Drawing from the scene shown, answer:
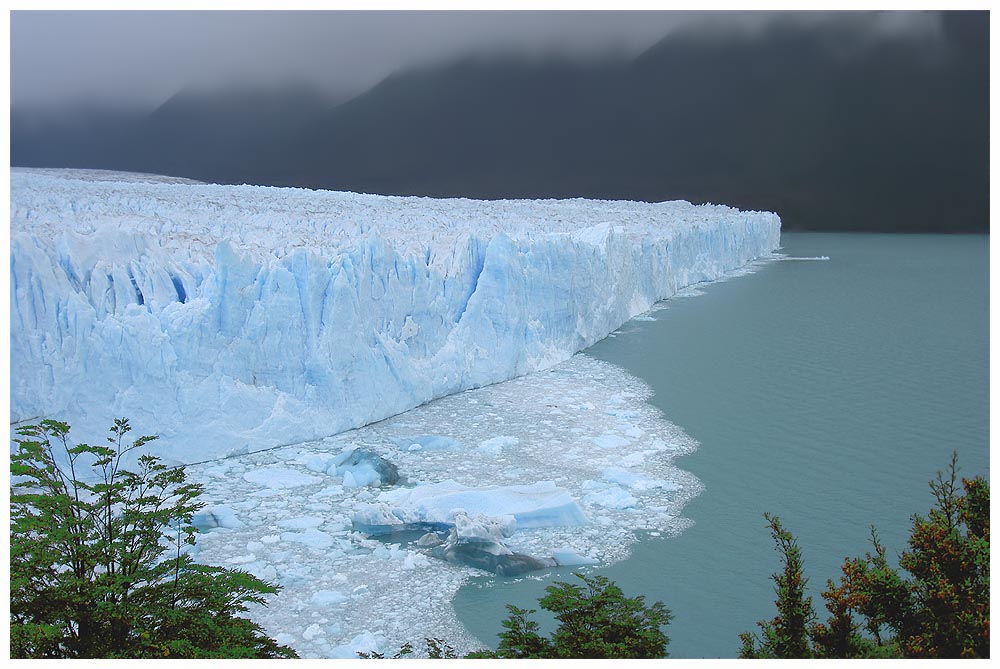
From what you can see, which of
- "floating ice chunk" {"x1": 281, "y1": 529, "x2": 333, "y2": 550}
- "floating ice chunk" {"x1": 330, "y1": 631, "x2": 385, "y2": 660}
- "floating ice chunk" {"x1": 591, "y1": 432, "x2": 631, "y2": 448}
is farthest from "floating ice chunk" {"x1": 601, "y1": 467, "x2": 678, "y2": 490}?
"floating ice chunk" {"x1": 330, "y1": 631, "x2": 385, "y2": 660}

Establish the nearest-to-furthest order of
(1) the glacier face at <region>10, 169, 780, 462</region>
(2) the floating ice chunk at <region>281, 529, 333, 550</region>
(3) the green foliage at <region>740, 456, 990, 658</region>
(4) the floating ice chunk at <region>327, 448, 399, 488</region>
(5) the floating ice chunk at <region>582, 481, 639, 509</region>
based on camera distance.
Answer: (3) the green foliage at <region>740, 456, 990, 658</region> < (2) the floating ice chunk at <region>281, 529, 333, 550</region> < (5) the floating ice chunk at <region>582, 481, 639, 509</region> < (4) the floating ice chunk at <region>327, 448, 399, 488</region> < (1) the glacier face at <region>10, 169, 780, 462</region>

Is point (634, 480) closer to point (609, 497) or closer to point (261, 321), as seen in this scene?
point (609, 497)

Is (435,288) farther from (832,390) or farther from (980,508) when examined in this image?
(980,508)

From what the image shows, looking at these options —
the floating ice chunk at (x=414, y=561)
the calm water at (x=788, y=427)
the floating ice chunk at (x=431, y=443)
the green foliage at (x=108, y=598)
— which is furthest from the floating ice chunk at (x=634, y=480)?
the green foliage at (x=108, y=598)

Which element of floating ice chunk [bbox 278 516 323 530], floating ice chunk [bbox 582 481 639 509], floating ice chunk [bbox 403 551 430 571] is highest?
floating ice chunk [bbox 582 481 639 509]

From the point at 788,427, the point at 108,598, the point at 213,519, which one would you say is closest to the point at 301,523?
the point at 213,519

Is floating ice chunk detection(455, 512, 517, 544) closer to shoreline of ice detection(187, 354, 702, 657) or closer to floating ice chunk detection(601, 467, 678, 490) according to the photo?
shoreline of ice detection(187, 354, 702, 657)

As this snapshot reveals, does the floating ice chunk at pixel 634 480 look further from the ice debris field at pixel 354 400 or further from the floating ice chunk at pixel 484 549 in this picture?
the floating ice chunk at pixel 484 549
